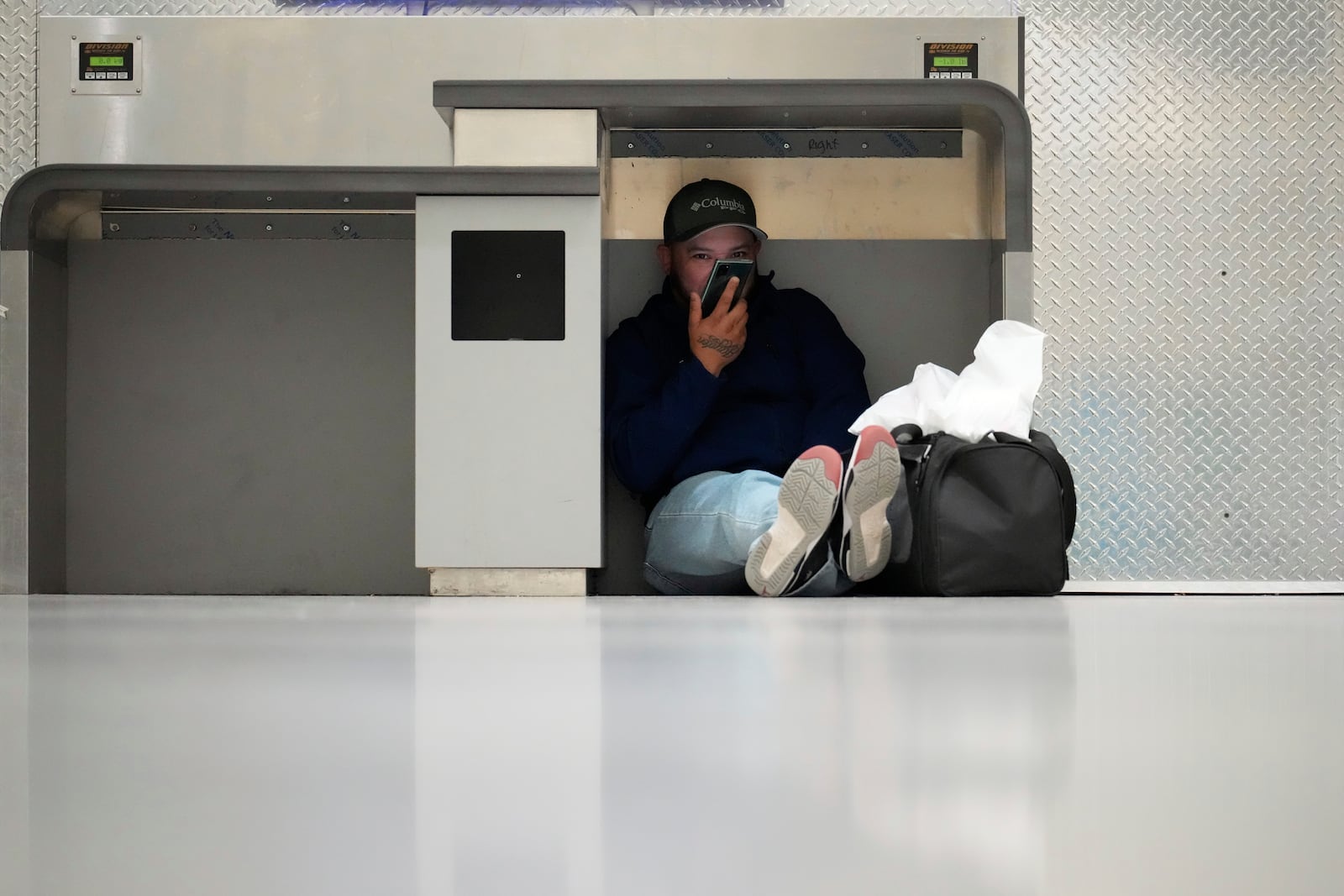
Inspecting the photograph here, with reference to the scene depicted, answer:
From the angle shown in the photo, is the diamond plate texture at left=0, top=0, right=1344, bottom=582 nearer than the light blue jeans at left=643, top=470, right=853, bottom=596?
No

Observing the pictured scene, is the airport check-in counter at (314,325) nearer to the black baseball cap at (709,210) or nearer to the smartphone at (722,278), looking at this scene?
the black baseball cap at (709,210)

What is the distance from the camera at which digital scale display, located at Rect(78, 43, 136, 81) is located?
339 centimetres

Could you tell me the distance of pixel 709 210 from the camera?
326 cm

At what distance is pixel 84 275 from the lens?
11.6ft

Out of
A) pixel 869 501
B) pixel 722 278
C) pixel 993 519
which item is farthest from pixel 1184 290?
pixel 869 501

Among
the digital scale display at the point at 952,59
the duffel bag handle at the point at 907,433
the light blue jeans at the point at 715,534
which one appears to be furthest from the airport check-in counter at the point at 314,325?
the duffel bag handle at the point at 907,433

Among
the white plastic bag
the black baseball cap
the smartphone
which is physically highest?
the black baseball cap

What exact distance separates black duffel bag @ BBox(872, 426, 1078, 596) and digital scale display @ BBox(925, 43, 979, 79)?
1.24m

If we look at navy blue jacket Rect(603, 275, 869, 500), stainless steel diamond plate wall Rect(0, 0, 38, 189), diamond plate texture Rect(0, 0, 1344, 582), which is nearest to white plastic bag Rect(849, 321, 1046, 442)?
navy blue jacket Rect(603, 275, 869, 500)

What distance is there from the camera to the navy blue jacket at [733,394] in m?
3.00

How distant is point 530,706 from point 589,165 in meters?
2.18

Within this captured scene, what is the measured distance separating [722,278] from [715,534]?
26.9 inches

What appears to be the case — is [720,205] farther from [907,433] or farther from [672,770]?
[672,770]

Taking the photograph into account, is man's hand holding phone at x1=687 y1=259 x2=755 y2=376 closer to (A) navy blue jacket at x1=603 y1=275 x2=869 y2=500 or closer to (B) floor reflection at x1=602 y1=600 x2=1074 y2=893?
(A) navy blue jacket at x1=603 y1=275 x2=869 y2=500
